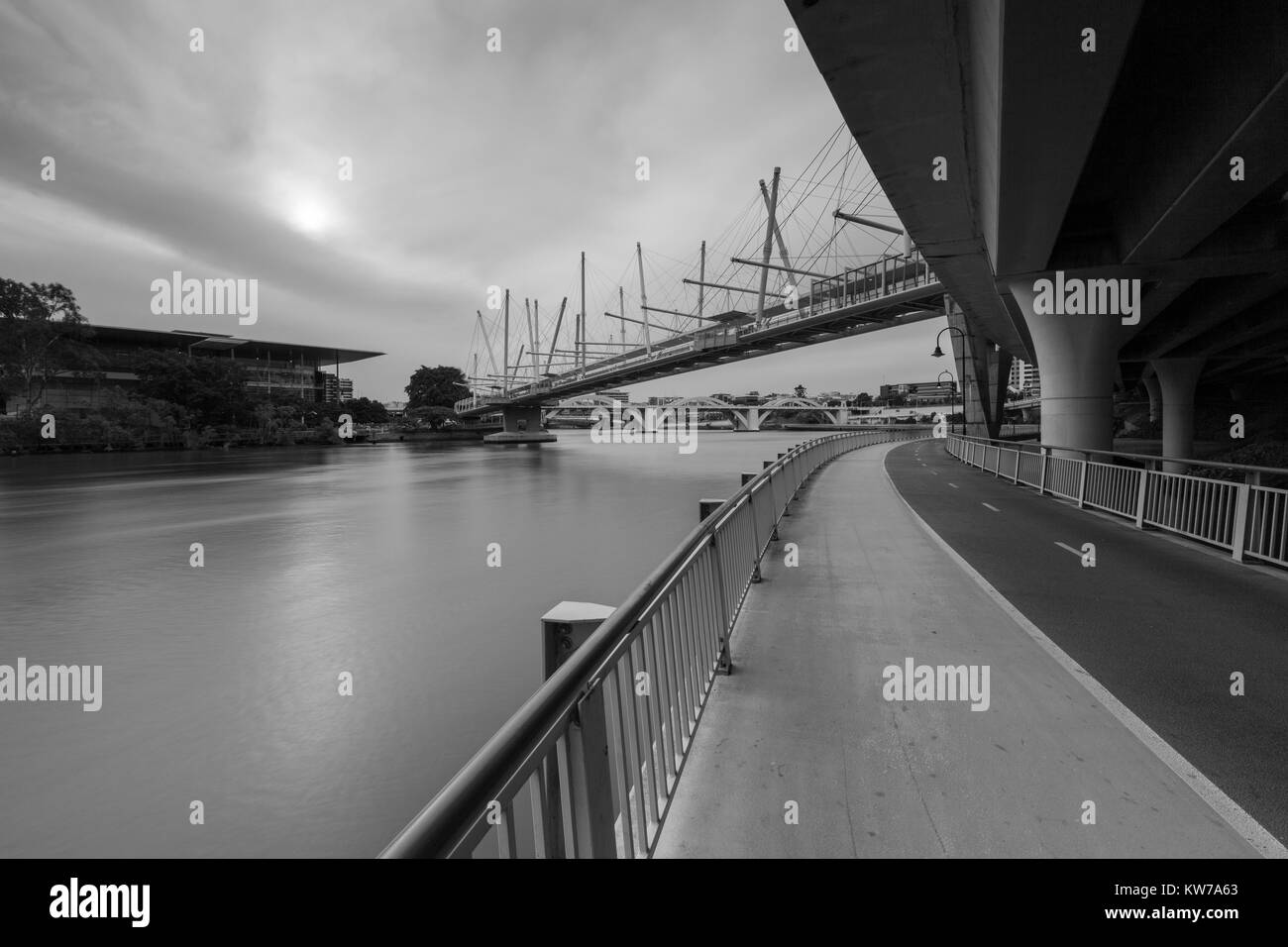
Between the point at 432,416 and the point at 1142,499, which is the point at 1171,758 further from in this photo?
the point at 432,416

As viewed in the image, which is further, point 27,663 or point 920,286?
point 920,286

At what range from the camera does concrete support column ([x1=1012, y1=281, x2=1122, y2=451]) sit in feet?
54.7

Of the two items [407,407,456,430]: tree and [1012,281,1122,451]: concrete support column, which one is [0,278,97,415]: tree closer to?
[407,407,456,430]: tree

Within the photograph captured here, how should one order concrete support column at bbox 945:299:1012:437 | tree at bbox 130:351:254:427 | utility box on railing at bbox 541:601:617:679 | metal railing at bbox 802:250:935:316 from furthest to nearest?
tree at bbox 130:351:254:427, concrete support column at bbox 945:299:1012:437, metal railing at bbox 802:250:935:316, utility box on railing at bbox 541:601:617:679

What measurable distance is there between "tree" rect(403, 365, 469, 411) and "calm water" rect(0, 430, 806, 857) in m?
77.3

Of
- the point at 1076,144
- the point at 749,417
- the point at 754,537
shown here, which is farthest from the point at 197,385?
the point at 749,417

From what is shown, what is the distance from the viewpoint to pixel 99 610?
11.0 meters

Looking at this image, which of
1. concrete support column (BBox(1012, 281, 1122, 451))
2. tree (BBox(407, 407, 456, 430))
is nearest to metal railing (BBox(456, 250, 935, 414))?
concrete support column (BBox(1012, 281, 1122, 451))

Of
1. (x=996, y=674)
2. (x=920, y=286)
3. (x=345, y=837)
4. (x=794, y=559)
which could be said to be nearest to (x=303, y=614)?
(x=345, y=837)

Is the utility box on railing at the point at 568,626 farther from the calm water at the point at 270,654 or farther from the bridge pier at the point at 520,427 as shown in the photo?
the bridge pier at the point at 520,427
